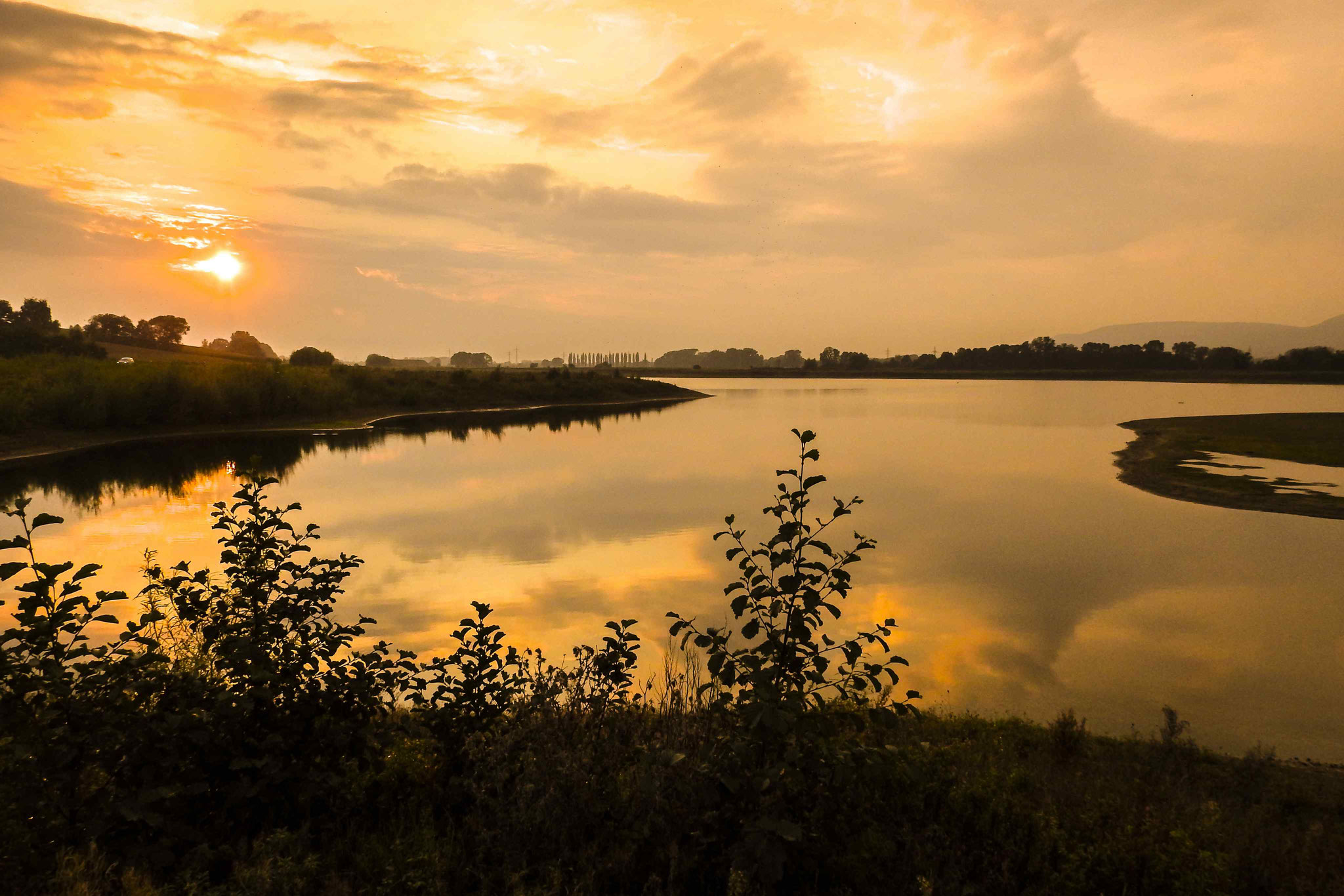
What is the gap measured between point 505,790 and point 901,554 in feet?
56.8

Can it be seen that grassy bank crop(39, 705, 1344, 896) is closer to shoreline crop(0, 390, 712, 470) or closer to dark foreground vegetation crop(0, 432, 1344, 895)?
dark foreground vegetation crop(0, 432, 1344, 895)

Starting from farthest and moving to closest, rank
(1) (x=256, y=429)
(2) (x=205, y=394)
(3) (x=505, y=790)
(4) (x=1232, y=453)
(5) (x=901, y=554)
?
1. (1) (x=256, y=429)
2. (2) (x=205, y=394)
3. (4) (x=1232, y=453)
4. (5) (x=901, y=554)
5. (3) (x=505, y=790)

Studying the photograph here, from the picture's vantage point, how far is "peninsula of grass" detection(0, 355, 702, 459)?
4431cm

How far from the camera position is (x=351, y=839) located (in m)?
5.74

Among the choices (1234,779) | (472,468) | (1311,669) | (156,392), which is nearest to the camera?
(1234,779)

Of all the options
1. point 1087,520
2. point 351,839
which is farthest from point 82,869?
point 1087,520

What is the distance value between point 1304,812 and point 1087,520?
796 inches

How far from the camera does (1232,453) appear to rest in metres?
43.3

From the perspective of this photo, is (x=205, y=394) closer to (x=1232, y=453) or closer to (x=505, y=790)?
(x=505, y=790)

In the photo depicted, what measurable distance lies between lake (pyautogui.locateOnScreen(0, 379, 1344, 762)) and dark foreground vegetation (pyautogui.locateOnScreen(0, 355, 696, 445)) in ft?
16.8

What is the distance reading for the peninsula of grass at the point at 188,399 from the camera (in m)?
44.3

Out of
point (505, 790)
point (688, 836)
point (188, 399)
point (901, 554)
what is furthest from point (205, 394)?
point (688, 836)

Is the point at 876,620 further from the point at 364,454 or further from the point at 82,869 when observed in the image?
the point at 364,454

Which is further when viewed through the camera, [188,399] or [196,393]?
[196,393]
